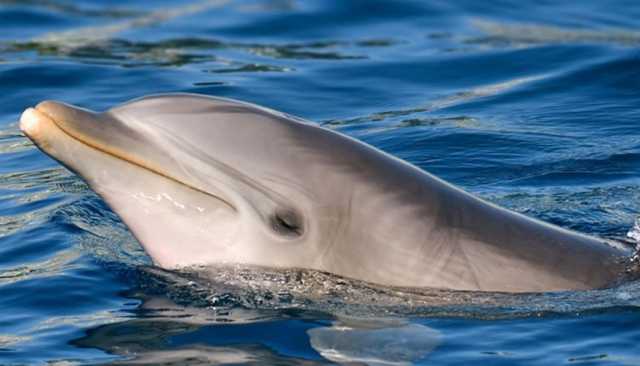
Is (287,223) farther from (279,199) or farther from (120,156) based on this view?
(120,156)

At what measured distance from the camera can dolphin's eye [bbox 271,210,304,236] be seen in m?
7.70

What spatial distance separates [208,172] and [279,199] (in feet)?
1.32

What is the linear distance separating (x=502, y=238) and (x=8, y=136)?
21.7ft

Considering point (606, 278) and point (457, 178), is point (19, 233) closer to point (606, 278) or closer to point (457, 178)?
point (457, 178)

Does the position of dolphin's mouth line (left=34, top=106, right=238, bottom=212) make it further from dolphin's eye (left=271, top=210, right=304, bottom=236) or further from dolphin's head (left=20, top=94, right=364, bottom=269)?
dolphin's eye (left=271, top=210, right=304, bottom=236)

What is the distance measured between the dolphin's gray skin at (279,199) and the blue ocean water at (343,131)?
0.15 m

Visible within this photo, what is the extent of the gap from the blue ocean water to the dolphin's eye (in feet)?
0.84

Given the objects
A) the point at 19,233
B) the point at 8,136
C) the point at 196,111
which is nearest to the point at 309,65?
the point at 8,136

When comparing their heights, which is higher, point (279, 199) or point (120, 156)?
point (120, 156)

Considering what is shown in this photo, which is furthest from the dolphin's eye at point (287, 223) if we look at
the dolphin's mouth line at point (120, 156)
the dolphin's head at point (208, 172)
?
the dolphin's mouth line at point (120, 156)

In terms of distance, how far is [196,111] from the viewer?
25.6 feet

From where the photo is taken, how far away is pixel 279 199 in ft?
25.2

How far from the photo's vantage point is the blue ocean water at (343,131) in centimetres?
757

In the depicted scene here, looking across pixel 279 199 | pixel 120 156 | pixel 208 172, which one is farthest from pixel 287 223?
pixel 120 156
